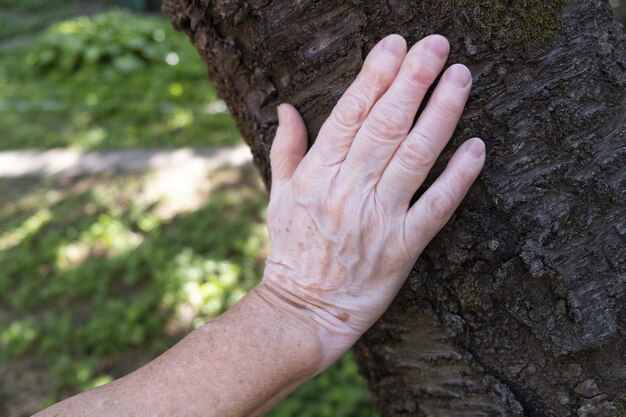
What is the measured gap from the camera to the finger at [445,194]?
1.46 m

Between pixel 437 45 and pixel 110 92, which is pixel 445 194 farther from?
pixel 110 92

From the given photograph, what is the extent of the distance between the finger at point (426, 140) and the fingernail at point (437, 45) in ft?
0.16

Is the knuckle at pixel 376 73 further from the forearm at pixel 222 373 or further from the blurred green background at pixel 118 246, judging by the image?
the blurred green background at pixel 118 246

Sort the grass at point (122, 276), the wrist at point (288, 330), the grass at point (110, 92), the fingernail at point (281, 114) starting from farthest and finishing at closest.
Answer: the grass at point (110, 92)
the grass at point (122, 276)
the fingernail at point (281, 114)
the wrist at point (288, 330)

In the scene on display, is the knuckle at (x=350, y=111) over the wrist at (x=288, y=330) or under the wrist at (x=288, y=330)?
over

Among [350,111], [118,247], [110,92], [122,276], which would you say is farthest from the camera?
[110,92]

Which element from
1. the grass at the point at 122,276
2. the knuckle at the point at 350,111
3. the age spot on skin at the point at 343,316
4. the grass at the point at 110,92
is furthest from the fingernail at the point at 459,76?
the grass at the point at 110,92

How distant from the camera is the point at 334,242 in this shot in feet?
5.15

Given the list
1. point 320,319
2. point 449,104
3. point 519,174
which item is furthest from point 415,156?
point 320,319

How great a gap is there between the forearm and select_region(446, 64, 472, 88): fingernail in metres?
0.75

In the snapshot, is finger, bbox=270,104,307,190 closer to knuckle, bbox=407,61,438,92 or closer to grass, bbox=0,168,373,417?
knuckle, bbox=407,61,438,92

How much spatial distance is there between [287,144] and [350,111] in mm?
251

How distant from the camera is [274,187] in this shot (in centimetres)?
176

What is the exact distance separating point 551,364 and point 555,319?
131 mm
